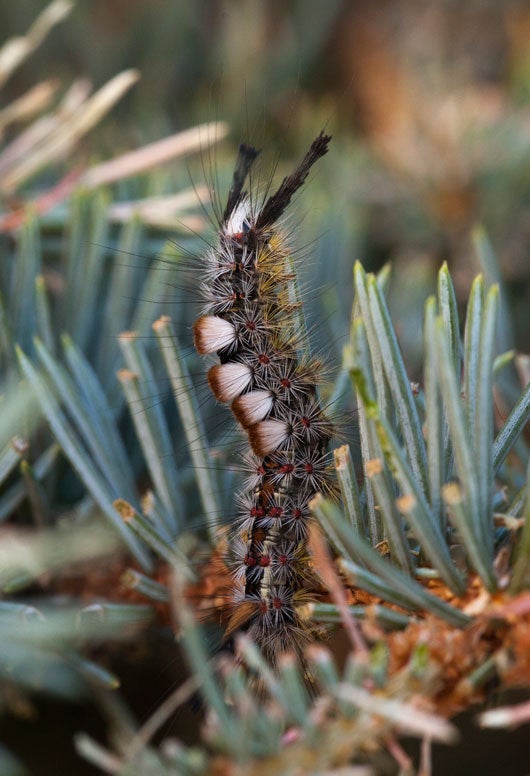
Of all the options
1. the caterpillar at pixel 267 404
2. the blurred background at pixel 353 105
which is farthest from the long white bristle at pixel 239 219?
the blurred background at pixel 353 105

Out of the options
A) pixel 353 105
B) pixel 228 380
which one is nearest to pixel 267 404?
pixel 228 380

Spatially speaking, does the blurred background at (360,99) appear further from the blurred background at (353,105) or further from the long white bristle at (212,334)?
the long white bristle at (212,334)

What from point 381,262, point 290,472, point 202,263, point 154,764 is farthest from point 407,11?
point 154,764

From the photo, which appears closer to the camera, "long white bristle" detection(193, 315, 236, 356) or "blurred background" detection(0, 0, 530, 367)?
"long white bristle" detection(193, 315, 236, 356)

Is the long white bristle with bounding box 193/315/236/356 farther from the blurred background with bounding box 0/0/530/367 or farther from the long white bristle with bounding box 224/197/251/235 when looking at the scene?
the blurred background with bounding box 0/0/530/367

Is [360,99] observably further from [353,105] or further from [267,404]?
[267,404]

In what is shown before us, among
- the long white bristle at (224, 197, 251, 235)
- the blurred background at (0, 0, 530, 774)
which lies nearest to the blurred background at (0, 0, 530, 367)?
the blurred background at (0, 0, 530, 774)
